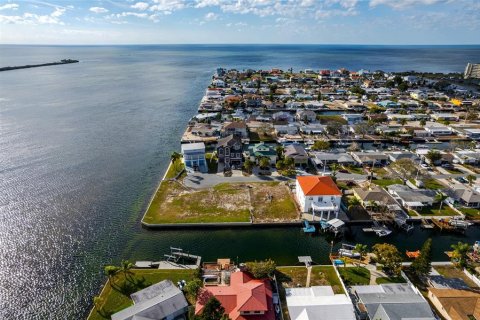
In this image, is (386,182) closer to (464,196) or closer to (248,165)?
(464,196)

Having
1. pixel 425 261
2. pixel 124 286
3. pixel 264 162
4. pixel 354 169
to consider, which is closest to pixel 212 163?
pixel 264 162

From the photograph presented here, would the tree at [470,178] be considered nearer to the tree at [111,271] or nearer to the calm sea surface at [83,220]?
the calm sea surface at [83,220]

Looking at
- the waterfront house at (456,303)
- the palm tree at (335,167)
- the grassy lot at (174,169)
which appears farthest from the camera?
the palm tree at (335,167)

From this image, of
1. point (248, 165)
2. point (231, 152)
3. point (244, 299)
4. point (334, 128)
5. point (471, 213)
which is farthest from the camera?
point (334, 128)

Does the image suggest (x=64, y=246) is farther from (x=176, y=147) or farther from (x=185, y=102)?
(x=185, y=102)

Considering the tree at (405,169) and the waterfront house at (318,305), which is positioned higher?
the tree at (405,169)

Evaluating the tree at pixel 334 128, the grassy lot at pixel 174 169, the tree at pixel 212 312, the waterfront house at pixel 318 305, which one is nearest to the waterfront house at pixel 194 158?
the grassy lot at pixel 174 169
